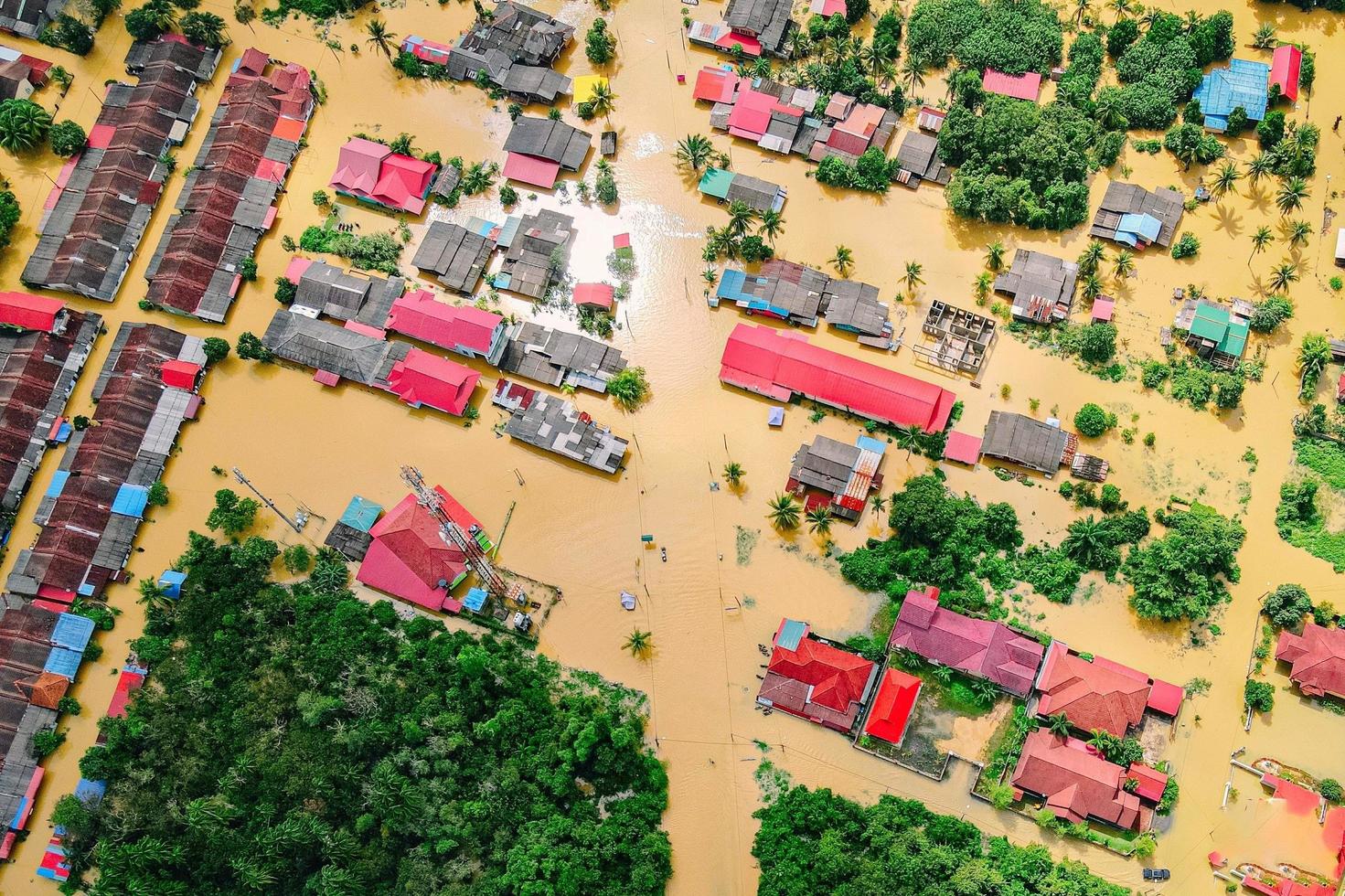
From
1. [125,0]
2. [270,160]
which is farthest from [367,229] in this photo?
[125,0]

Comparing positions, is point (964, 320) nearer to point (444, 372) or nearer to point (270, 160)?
point (444, 372)

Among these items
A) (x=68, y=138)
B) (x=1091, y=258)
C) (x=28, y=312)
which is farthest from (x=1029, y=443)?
(x=68, y=138)

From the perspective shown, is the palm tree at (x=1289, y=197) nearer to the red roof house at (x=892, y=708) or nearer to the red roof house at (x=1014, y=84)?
the red roof house at (x=1014, y=84)

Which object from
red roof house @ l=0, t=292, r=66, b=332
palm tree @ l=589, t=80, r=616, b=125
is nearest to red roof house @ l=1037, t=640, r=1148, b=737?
palm tree @ l=589, t=80, r=616, b=125

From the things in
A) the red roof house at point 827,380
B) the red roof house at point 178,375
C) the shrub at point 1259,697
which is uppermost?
the red roof house at point 827,380

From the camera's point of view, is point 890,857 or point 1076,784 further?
point 1076,784

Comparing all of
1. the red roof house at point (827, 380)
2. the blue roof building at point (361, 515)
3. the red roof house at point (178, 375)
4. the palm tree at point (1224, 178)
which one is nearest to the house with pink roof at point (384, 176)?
the red roof house at point (178, 375)

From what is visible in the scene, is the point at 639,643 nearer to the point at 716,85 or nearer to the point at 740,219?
the point at 740,219
